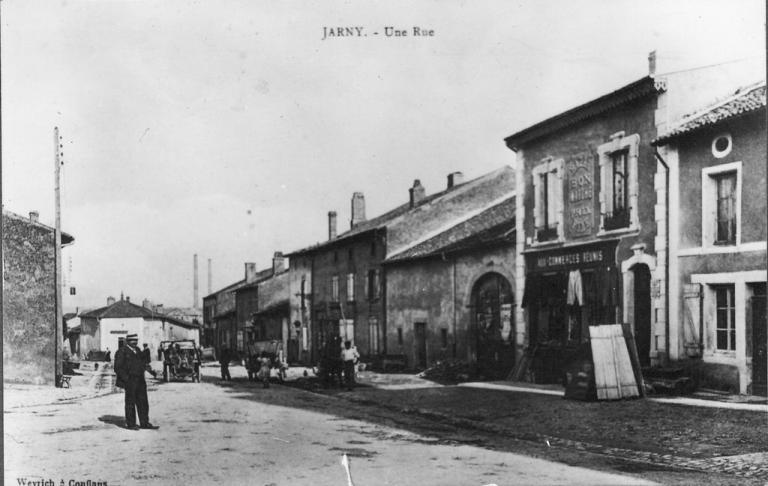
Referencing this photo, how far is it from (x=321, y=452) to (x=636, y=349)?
26.1 ft

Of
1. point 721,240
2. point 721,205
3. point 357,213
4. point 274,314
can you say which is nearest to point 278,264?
point 274,314

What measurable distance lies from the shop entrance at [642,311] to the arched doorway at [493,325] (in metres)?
5.09

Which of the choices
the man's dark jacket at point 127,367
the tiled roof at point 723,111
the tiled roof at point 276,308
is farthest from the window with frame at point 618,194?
the tiled roof at point 276,308

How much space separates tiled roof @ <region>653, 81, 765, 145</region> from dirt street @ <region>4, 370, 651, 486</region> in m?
7.06

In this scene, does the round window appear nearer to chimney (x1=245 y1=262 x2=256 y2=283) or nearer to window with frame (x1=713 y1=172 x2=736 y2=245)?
window with frame (x1=713 y1=172 x2=736 y2=245)

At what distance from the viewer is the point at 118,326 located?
58.1ft

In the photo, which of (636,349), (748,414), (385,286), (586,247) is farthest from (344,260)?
(748,414)

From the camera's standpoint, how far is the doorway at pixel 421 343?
2625cm

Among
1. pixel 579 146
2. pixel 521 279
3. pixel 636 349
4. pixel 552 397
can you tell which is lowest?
pixel 552 397

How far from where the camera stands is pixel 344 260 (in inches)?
1352

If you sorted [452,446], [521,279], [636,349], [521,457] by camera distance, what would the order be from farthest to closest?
[521,279] < [636,349] < [452,446] < [521,457]

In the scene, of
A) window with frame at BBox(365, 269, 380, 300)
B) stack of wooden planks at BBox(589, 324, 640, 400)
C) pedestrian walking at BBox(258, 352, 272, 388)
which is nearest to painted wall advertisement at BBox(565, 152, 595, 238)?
stack of wooden planks at BBox(589, 324, 640, 400)

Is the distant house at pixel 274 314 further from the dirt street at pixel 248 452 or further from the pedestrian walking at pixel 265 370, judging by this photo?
the dirt street at pixel 248 452

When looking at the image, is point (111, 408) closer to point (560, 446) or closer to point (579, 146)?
point (560, 446)
